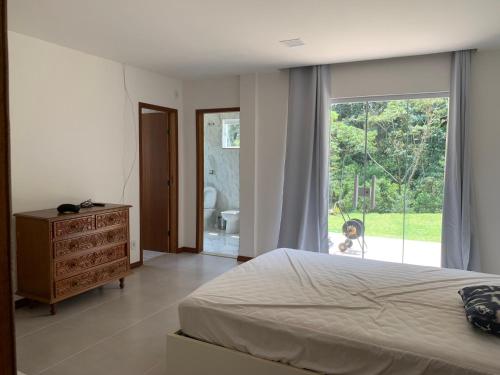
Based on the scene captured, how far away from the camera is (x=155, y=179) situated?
5547 millimetres

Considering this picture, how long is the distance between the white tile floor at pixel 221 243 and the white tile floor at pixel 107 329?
120cm

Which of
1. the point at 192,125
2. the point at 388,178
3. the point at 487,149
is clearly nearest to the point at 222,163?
the point at 192,125

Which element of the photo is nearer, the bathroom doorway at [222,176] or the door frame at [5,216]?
the door frame at [5,216]

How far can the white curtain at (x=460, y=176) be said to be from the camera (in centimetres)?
385

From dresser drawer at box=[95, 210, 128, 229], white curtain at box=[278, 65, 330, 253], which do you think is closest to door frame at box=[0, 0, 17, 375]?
dresser drawer at box=[95, 210, 128, 229]

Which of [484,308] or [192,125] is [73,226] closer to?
[192,125]

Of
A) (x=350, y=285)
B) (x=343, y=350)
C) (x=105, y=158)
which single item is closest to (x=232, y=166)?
(x=105, y=158)

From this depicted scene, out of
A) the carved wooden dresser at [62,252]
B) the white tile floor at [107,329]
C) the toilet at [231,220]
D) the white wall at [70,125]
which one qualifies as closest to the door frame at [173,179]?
the white wall at [70,125]

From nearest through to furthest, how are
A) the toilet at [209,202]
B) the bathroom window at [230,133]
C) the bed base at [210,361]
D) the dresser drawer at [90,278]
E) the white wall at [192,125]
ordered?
the bed base at [210,361]
the dresser drawer at [90,278]
the white wall at [192,125]
the bathroom window at [230,133]
the toilet at [209,202]

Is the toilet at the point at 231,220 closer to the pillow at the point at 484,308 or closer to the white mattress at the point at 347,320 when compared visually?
the white mattress at the point at 347,320

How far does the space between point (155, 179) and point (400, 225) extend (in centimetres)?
348

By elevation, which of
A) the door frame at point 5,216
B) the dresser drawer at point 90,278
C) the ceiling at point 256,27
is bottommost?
the dresser drawer at point 90,278

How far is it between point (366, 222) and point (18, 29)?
4164 millimetres

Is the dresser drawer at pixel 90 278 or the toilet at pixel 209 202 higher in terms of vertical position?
the toilet at pixel 209 202
